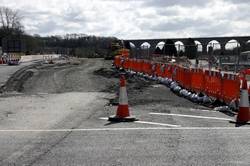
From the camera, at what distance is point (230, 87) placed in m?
15.0

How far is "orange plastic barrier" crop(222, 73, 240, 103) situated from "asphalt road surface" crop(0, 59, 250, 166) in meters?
Answer: 0.86

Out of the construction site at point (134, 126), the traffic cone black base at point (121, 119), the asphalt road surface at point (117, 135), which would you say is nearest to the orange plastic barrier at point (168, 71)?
the construction site at point (134, 126)

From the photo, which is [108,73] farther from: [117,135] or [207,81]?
[117,135]

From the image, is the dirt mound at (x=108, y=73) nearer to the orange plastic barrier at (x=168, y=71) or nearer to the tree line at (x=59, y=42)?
the orange plastic barrier at (x=168, y=71)

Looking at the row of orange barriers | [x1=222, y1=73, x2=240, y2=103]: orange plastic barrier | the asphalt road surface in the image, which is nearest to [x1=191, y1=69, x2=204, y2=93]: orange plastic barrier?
the row of orange barriers

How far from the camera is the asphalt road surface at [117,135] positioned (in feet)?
25.3

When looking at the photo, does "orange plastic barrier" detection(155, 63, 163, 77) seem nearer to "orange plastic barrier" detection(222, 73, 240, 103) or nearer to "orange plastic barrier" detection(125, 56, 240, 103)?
"orange plastic barrier" detection(125, 56, 240, 103)

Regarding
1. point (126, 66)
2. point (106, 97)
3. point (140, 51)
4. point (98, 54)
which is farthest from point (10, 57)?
point (98, 54)

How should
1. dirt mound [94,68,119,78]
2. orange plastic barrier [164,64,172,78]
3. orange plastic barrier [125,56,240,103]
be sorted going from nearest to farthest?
orange plastic barrier [125,56,240,103] < orange plastic barrier [164,64,172,78] < dirt mound [94,68,119,78]

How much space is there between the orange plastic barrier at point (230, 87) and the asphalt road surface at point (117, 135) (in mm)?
857

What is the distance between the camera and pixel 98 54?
127 m

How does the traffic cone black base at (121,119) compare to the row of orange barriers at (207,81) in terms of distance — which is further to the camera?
the row of orange barriers at (207,81)

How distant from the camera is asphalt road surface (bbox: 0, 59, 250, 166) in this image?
25.3ft

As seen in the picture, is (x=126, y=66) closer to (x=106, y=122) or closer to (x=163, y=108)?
(x=163, y=108)
